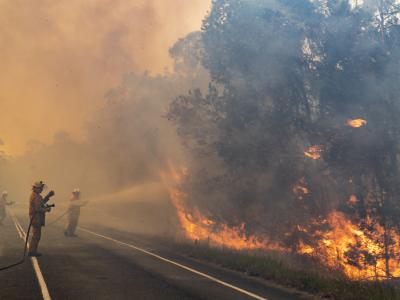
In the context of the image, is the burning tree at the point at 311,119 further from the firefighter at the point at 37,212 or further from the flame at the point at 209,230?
the firefighter at the point at 37,212

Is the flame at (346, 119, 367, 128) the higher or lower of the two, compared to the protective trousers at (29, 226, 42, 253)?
higher

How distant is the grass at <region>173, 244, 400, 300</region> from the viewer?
25.8 feet

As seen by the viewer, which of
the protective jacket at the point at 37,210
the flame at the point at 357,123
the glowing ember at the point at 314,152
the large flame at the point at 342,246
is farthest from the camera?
the glowing ember at the point at 314,152

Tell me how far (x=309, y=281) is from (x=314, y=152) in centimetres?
1274

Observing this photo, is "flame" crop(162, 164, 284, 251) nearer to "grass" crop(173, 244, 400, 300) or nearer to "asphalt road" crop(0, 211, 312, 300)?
"grass" crop(173, 244, 400, 300)

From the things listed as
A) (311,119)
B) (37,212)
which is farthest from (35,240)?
(311,119)

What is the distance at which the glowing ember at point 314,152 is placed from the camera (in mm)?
20919

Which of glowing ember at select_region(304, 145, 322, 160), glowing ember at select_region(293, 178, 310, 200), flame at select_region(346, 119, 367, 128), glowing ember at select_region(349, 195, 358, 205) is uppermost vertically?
flame at select_region(346, 119, 367, 128)

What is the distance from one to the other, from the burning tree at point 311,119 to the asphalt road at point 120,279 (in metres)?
10.3

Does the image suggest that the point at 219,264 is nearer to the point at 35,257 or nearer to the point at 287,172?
the point at 35,257

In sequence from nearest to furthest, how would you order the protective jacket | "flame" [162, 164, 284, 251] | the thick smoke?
the protective jacket
"flame" [162, 164, 284, 251]
the thick smoke

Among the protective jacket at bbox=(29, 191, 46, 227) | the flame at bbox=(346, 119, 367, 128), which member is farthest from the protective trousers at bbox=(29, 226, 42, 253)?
the flame at bbox=(346, 119, 367, 128)

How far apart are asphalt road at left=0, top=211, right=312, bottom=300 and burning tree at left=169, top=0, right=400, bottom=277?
33.9ft

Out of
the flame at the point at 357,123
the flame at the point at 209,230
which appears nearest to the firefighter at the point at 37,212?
the flame at the point at 209,230
